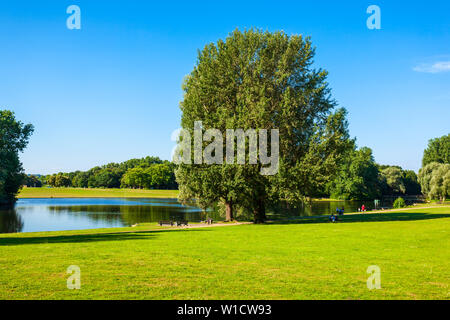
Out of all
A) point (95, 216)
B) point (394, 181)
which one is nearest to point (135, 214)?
point (95, 216)

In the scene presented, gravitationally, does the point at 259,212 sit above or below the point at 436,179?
below

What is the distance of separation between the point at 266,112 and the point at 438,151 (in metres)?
103

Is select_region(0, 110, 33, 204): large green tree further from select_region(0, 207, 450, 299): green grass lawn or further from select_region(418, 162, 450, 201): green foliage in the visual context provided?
select_region(418, 162, 450, 201): green foliage

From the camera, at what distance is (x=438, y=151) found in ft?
373

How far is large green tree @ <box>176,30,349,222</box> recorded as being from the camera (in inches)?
1293

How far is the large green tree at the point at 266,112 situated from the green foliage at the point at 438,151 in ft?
308

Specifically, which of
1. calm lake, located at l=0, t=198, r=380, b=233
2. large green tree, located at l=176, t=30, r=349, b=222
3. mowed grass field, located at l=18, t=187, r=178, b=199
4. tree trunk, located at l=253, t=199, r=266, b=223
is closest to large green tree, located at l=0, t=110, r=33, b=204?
calm lake, located at l=0, t=198, r=380, b=233

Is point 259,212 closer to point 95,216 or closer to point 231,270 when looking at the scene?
point 231,270

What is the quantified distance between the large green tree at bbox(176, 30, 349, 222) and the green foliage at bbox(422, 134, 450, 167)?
93.9m

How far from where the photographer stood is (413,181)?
5364 inches

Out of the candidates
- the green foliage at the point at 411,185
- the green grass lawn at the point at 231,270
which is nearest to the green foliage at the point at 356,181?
the green foliage at the point at 411,185
